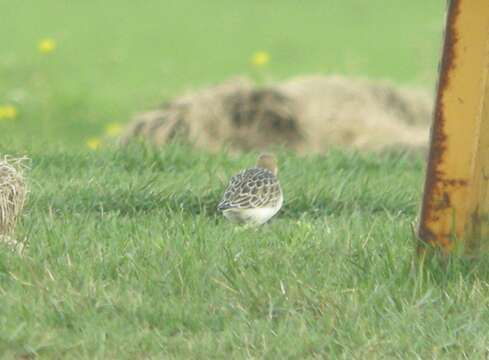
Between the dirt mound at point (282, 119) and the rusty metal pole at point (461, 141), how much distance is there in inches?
254

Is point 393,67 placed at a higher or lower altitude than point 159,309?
lower

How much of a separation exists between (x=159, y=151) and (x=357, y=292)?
3593 millimetres

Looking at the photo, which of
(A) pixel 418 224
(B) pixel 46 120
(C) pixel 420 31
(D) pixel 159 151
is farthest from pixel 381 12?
(A) pixel 418 224

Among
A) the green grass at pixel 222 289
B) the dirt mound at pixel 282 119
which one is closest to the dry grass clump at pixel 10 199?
the green grass at pixel 222 289

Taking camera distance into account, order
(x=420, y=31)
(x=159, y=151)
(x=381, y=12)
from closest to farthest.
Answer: (x=159, y=151) → (x=420, y=31) → (x=381, y=12)

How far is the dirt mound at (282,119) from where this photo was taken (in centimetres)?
1360

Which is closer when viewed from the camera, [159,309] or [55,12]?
[159,309]

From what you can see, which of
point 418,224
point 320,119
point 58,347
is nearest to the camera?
point 58,347

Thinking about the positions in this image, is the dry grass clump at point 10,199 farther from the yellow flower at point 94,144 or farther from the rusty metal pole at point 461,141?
the yellow flower at point 94,144

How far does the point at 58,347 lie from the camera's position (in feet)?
19.2

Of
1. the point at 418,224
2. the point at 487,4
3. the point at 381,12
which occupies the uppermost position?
the point at 487,4

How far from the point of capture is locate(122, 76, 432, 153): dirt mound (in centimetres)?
1360

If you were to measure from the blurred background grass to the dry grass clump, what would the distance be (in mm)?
7799

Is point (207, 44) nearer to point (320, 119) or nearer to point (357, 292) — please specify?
point (320, 119)
